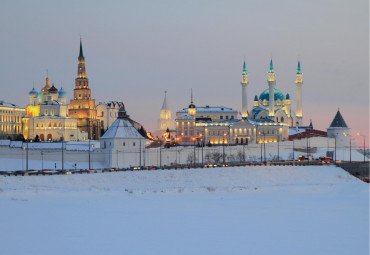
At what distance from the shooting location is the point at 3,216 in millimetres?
35688

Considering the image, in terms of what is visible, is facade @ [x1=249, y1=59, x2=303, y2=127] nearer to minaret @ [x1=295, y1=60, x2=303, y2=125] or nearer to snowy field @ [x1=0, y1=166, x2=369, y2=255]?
minaret @ [x1=295, y1=60, x2=303, y2=125]

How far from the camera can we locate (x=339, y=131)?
121188 millimetres

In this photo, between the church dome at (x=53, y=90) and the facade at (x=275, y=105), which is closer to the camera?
the church dome at (x=53, y=90)

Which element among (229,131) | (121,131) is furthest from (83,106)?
(121,131)

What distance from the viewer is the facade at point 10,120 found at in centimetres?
11575

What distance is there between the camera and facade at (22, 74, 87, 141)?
119750 millimetres

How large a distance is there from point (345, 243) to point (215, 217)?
9225 mm

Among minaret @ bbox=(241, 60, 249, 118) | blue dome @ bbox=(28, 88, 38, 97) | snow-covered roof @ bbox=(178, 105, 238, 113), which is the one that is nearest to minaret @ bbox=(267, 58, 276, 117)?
minaret @ bbox=(241, 60, 249, 118)

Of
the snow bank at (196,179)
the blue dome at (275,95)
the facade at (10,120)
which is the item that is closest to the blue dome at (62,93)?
the facade at (10,120)

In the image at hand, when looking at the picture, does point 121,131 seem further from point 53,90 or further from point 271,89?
point 271,89

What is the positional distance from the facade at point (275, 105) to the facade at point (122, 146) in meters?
50.7

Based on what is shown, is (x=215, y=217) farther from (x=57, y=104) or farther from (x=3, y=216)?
(x=57, y=104)

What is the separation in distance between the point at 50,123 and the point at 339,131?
5147cm

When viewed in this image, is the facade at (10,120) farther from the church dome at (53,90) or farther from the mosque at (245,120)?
the mosque at (245,120)
